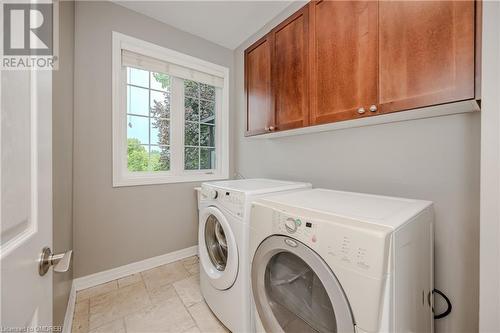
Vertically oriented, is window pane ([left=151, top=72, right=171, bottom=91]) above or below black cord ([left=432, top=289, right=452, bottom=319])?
above

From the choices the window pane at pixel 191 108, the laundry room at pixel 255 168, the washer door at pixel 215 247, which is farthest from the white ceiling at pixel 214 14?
the washer door at pixel 215 247

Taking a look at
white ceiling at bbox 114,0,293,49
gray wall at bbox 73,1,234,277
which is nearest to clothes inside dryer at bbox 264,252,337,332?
gray wall at bbox 73,1,234,277

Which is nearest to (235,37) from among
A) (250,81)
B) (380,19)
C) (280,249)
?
(250,81)

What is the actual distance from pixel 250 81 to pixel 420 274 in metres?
1.82

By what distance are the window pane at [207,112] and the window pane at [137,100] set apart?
0.63 metres

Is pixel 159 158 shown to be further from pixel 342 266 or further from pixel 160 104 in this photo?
pixel 342 266

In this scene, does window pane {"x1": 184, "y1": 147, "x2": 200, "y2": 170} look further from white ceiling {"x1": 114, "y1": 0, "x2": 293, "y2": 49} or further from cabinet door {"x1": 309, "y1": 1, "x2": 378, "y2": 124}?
cabinet door {"x1": 309, "y1": 1, "x2": 378, "y2": 124}

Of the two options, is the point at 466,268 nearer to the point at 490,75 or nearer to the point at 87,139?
the point at 490,75

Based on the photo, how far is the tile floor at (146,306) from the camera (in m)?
1.39

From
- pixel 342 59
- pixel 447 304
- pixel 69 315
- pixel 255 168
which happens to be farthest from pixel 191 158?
pixel 447 304

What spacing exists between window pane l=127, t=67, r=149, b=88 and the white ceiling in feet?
1.77

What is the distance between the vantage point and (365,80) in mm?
1125

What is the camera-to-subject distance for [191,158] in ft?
8.23

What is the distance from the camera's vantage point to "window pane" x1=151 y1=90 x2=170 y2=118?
2240 mm
